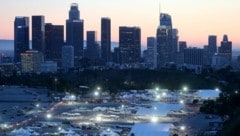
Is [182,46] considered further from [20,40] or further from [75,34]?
[20,40]

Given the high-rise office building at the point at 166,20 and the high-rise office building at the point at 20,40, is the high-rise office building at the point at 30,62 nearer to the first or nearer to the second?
the high-rise office building at the point at 20,40

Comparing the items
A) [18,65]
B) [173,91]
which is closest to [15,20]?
[18,65]

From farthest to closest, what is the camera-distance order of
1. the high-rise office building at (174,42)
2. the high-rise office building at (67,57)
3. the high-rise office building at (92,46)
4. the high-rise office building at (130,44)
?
the high-rise office building at (174,42)
the high-rise office building at (92,46)
the high-rise office building at (130,44)
the high-rise office building at (67,57)

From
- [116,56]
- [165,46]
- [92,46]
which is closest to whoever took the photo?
[116,56]

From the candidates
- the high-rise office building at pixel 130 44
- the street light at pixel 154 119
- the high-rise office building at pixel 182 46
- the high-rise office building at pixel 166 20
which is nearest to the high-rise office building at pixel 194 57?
the high-rise office building at pixel 182 46

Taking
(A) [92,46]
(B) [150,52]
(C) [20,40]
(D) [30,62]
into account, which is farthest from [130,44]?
(C) [20,40]

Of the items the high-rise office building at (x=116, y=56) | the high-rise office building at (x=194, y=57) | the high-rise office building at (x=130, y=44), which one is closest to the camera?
the high-rise office building at (x=116, y=56)

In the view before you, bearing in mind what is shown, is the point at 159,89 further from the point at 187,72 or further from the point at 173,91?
the point at 187,72
